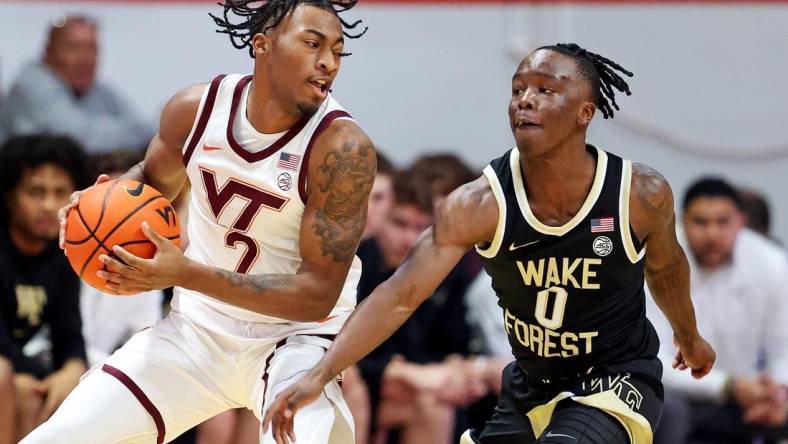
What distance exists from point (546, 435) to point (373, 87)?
20.6 feet

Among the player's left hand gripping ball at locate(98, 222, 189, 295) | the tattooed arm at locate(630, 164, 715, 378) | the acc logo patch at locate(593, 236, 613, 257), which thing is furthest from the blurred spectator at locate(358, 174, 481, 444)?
the player's left hand gripping ball at locate(98, 222, 189, 295)

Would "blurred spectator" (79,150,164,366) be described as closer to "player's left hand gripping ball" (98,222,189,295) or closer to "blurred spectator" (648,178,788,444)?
"player's left hand gripping ball" (98,222,189,295)

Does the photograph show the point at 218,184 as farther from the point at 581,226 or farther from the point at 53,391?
the point at 53,391

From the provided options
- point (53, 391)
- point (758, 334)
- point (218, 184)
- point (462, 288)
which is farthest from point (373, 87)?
point (218, 184)

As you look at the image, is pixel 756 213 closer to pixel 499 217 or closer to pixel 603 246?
pixel 603 246

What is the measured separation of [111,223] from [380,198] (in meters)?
3.77

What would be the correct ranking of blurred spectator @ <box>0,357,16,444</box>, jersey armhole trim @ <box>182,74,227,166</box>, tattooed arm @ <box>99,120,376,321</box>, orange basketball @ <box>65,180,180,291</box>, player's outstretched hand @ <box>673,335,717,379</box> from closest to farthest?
orange basketball @ <box>65,180,180,291</box>
tattooed arm @ <box>99,120,376,321</box>
jersey armhole trim @ <box>182,74,227,166</box>
player's outstretched hand @ <box>673,335,717,379</box>
blurred spectator @ <box>0,357,16,444</box>

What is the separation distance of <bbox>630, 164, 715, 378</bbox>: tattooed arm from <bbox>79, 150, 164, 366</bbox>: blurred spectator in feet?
10.8

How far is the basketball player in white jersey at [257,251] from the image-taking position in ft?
16.0

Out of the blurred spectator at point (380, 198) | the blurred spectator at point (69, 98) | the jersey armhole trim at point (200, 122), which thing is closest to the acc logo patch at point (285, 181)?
the jersey armhole trim at point (200, 122)

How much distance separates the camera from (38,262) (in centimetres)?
710

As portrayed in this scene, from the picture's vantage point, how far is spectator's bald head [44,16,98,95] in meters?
9.27

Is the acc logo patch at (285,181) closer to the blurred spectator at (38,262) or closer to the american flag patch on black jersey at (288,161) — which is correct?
the american flag patch on black jersey at (288,161)

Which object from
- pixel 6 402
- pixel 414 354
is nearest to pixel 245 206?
pixel 6 402
